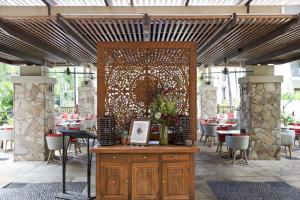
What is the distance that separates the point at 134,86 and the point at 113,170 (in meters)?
1.56

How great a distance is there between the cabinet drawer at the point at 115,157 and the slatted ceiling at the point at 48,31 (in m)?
2.34

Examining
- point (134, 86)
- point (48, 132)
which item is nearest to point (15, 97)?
point (48, 132)

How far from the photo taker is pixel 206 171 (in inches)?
343

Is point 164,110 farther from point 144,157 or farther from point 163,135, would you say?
point 144,157

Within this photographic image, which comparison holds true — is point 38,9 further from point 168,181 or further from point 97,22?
point 168,181

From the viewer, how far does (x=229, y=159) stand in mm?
10312

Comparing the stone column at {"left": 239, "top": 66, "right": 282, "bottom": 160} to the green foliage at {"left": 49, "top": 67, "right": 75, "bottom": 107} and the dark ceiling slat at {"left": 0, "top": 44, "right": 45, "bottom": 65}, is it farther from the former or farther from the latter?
the green foliage at {"left": 49, "top": 67, "right": 75, "bottom": 107}

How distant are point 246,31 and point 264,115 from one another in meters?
4.44

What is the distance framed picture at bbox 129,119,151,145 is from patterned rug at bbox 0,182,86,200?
1.77 meters

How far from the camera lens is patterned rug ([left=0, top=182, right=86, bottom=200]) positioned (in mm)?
6418

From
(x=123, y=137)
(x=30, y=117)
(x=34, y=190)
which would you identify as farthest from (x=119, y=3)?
(x=30, y=117)

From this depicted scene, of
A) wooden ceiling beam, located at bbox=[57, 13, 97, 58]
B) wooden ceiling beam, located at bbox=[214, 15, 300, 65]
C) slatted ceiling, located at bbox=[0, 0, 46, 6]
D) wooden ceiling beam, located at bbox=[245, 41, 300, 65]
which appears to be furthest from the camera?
wooden ceiling beam, located at bbox=[245, 41, 300, 65]

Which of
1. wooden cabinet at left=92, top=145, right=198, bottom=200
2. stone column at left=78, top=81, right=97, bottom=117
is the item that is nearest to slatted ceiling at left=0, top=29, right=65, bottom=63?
wooden cabinet at left=92, top=145, right=198, bottom=200

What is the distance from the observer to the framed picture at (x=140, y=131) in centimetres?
586
